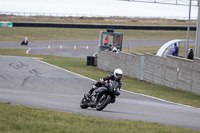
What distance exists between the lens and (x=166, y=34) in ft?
230

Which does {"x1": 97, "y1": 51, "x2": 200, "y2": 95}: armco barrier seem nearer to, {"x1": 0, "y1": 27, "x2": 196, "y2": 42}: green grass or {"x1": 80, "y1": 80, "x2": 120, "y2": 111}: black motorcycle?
{"x1": 80, "y1": 80, "x2": 120, "y2": 111}: black motorcycle

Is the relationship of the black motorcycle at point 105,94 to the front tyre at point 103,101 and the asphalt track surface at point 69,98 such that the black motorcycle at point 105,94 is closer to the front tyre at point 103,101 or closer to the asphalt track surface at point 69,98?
the front tyre at point 103,101

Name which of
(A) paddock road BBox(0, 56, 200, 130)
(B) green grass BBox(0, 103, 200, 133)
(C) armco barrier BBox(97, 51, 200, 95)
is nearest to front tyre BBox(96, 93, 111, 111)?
(A) paddock road BBox(0, 56, 200, 130)

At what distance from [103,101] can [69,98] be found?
3.91 meters

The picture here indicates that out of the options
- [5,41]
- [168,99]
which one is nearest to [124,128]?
[168,99]

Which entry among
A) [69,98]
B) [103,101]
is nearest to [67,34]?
[69,98]

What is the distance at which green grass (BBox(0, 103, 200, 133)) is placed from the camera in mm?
7727

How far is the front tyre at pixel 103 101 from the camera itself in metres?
11.3

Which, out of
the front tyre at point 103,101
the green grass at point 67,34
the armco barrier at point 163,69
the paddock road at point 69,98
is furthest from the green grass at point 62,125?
the green grass at point 67,34

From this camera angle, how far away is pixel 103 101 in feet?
37.6

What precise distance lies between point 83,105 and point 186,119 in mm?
3314

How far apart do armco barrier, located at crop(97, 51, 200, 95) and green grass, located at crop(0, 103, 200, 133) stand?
1092 cm

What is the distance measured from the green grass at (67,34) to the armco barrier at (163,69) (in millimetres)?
37583

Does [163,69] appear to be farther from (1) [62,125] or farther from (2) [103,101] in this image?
(1) [62,125]
